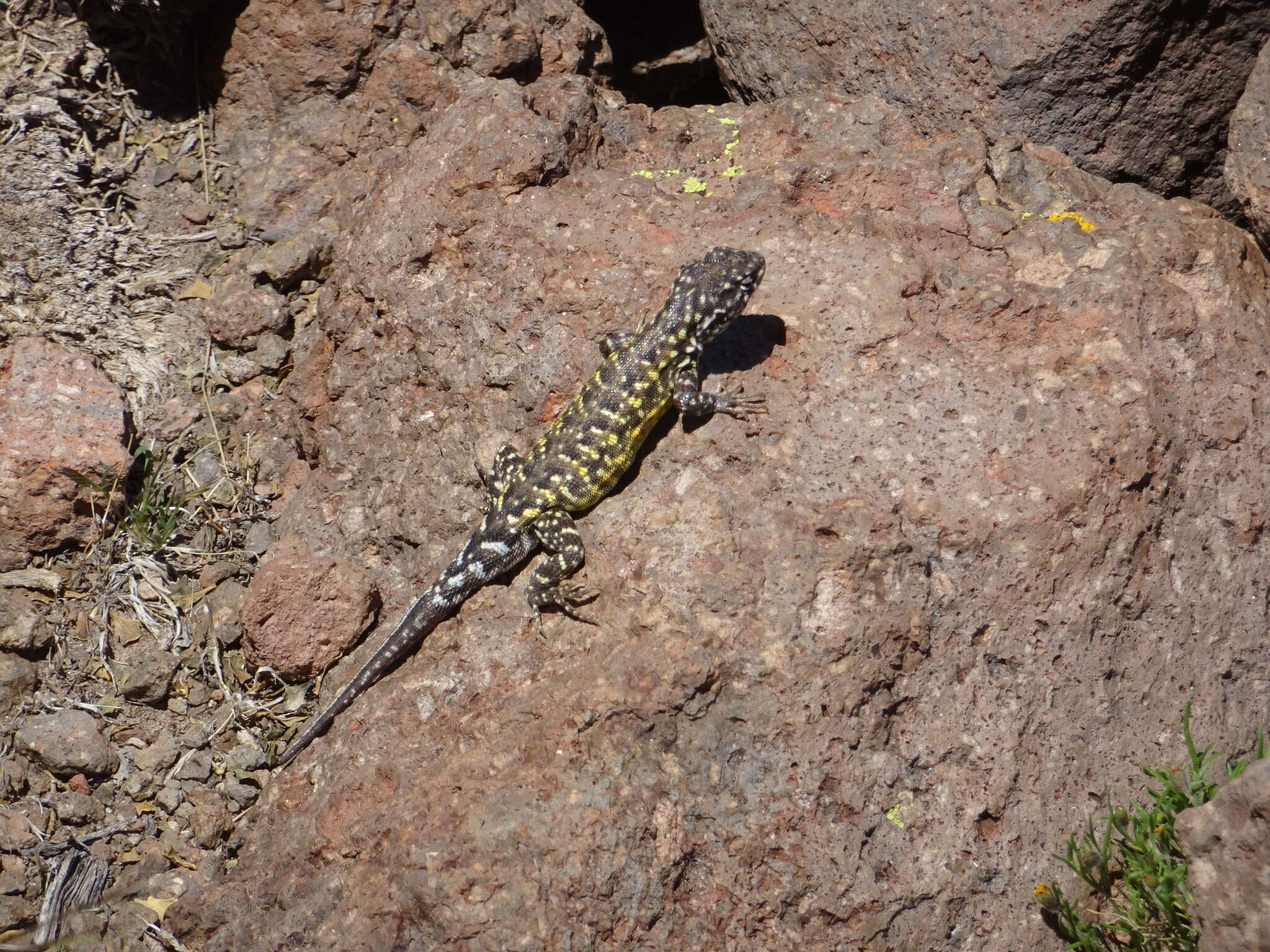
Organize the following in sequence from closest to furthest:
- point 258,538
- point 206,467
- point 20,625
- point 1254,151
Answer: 1. point 20,625
2. point 1254,151
3. point 258,538
4. point 206,467

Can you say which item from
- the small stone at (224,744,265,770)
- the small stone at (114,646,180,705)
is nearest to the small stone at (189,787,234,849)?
the small stone at (224,744,265,770)

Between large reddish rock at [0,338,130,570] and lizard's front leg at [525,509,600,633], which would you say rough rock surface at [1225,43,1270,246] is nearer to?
lizard's front leg at [525,509,600,633]

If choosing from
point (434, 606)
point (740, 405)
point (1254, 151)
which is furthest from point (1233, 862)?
point (1254, 151)

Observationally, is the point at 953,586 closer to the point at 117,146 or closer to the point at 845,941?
the point at 845,941

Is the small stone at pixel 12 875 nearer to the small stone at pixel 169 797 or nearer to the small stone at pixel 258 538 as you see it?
the small stone at pixel 169 797

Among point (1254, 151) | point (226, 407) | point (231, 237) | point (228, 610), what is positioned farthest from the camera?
point (231, 237)

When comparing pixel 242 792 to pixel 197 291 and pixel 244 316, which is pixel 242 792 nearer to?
pixel 244 316
